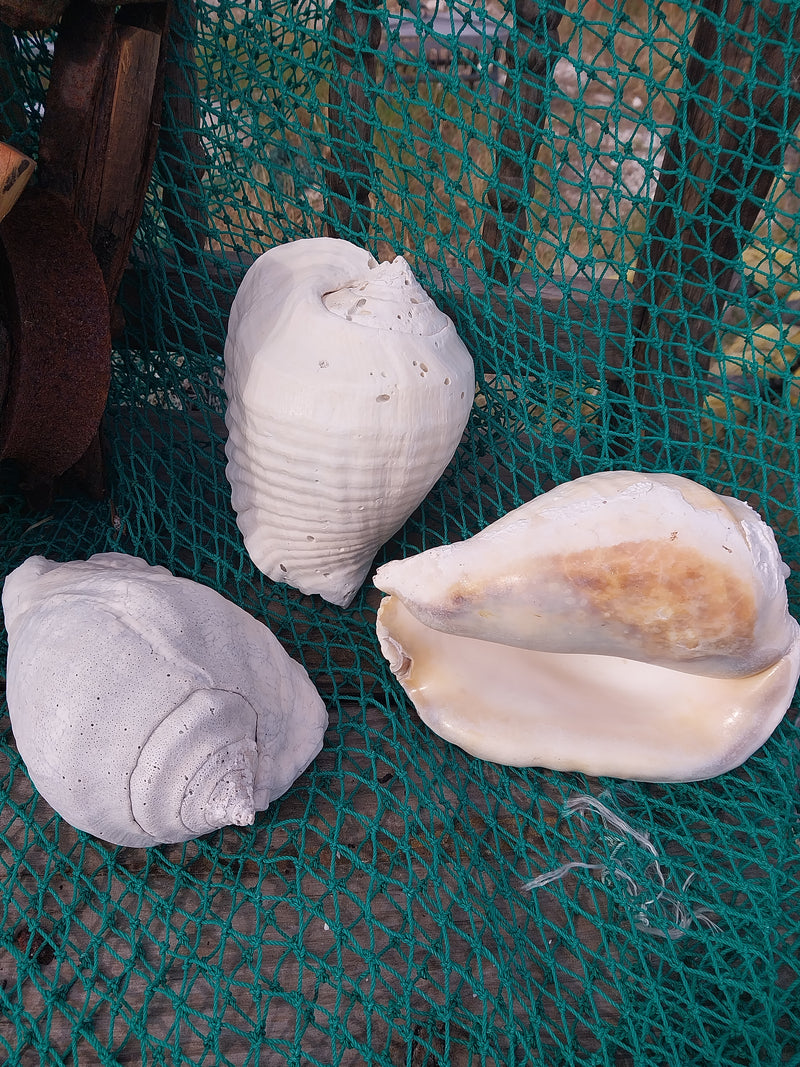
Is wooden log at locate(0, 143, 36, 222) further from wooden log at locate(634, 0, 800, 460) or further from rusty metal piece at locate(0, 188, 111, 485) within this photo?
wooden log at locate(634, 0, 800, 460)

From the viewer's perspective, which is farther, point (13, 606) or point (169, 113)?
point (169, 113)

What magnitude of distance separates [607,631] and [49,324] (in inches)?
31.4

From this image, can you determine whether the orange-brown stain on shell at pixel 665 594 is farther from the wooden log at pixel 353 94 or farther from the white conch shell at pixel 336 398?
the wooden log at pixel 353 94

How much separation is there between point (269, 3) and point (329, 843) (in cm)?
119

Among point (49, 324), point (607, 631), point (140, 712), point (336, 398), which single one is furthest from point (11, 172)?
point (607, 631)

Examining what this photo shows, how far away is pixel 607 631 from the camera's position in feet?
3.14

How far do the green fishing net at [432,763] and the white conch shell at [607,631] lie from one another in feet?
0.24

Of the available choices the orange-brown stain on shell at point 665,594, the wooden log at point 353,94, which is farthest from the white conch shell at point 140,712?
the wooden log at point 353,94

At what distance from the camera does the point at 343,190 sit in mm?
1400

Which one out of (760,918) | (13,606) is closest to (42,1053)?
(13,606)

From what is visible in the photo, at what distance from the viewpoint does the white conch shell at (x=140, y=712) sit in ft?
2.97

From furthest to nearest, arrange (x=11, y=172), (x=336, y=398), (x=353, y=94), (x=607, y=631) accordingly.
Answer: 1. (x=353, y=94)
2. (x=336, y=398)
3. (x=607, y=631)
4. (x=11, y=172)

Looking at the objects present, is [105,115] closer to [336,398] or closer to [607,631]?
[336,398]

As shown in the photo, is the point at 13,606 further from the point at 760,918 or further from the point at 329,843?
the point at 760,918
